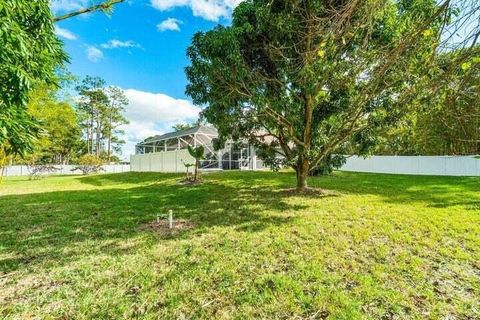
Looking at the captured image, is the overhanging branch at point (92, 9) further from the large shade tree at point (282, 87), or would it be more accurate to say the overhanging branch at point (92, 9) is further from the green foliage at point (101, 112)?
the green foliage at point (101, 112)

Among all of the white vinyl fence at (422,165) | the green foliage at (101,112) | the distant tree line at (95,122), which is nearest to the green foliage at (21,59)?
the white vinyl fence at (422,165)

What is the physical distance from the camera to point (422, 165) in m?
19.1

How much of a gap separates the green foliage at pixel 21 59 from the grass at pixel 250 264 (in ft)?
6.82

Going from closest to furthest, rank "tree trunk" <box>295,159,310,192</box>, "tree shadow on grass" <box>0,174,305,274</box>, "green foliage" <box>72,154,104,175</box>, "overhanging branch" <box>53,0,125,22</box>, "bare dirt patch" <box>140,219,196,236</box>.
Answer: "overhanging branch" <box>53,0,125,22</box>, "tree shadow on grass" <box>0,174,305,274</box>, "bare dirt patch" <box>140,219,196,236</box>, "tree trunk" <box>295,159,310,192</box>, "green foliage" <box>72,154,104,175</box>

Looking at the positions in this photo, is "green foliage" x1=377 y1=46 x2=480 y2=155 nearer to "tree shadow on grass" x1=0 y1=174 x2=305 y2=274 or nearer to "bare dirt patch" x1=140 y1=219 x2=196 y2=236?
"tree shadow on grass" x1=0 y1=174 x2=305 y2=274

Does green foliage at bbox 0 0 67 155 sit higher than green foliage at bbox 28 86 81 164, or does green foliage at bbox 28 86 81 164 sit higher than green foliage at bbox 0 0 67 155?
green foliage at bbox 28 86 81 164

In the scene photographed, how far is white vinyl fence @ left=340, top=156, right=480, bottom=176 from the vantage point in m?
17.3

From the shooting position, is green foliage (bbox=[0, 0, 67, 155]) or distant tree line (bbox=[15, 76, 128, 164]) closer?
green foliage (bbox=[0, 0, 67, 155])

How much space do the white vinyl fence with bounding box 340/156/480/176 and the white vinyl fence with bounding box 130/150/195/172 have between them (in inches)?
524

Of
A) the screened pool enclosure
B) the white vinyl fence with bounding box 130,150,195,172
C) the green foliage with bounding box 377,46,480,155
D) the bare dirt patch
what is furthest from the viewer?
the screened pool enclosure

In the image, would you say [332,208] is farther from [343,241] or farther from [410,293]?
[410,293]

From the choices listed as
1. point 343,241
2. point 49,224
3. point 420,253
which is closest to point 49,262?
point 49,224

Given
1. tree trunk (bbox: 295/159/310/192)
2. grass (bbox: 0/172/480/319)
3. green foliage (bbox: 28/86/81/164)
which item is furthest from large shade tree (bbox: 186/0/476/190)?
green foliage (bbox: 28/86/81/164)

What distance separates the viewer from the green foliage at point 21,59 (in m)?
2.94
